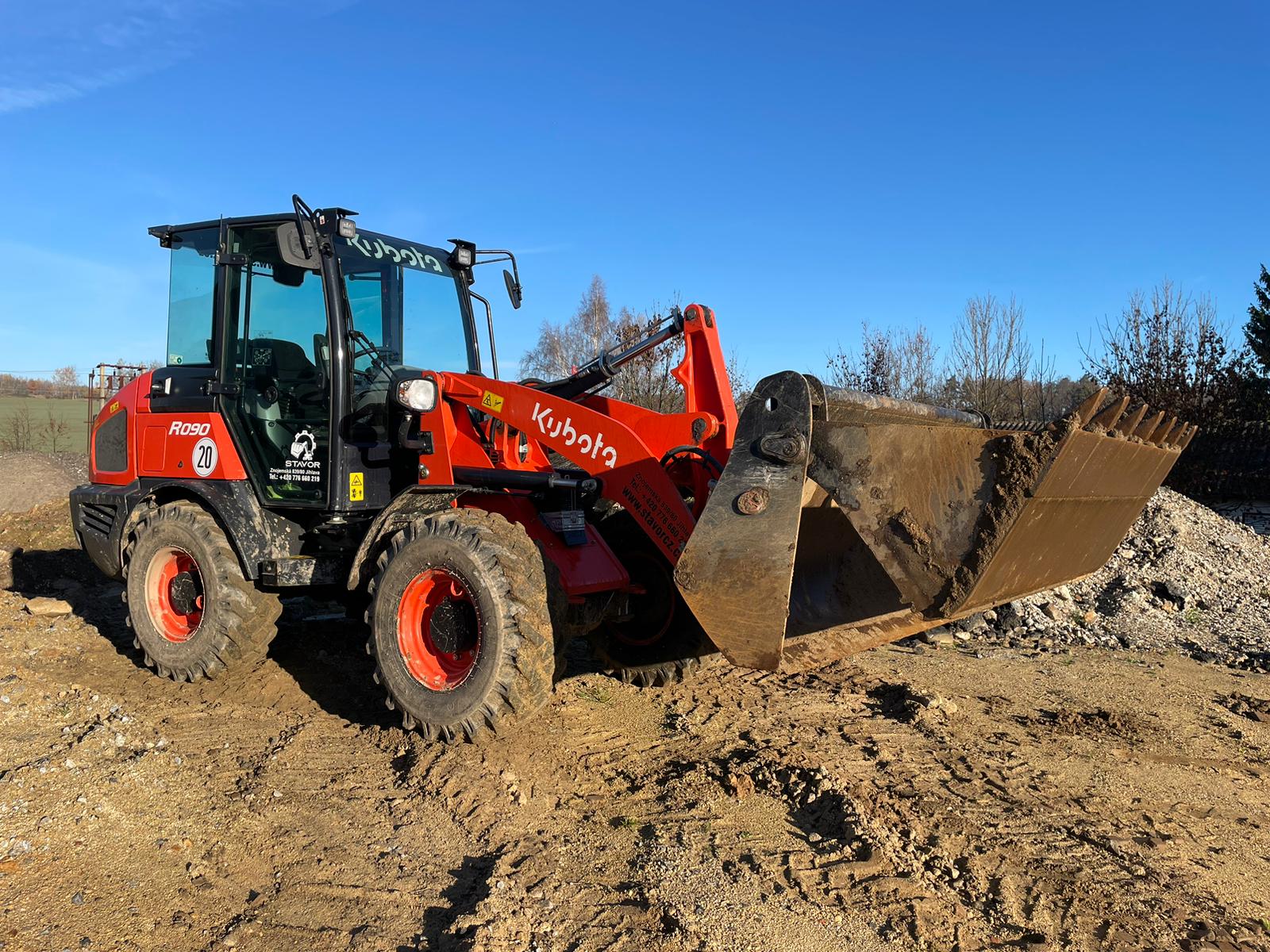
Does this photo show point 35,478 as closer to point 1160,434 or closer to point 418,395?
point 418,395

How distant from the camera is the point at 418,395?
526 centimetres

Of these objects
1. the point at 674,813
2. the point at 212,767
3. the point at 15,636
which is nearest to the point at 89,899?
the point at 212,767

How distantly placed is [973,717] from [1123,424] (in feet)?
6.61

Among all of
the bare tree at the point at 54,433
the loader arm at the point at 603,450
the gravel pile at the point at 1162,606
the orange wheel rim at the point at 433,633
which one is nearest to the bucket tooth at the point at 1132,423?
the loader arm at the point at 603,450

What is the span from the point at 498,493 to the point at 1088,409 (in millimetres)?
3068

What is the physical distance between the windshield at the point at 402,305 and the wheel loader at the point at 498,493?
18 mm

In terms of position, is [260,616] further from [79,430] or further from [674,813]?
[79,430]

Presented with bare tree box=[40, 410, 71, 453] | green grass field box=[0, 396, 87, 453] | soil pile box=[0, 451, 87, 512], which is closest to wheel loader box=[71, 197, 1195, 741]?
soil pile box=[0, 451, 87, 512]

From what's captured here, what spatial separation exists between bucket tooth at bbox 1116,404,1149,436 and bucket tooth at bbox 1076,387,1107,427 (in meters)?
0.51

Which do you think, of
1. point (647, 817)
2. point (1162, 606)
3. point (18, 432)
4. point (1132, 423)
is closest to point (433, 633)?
point (647, 817)

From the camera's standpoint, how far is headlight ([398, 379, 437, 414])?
17.2ft

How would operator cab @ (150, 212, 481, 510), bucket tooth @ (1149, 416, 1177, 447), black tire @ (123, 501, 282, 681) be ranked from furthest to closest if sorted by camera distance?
black tire @ (123, 501, 282, 681) < operator cab @ (150, 212, 481, 510) < bucket tooth @ (1149, 416, 1177, 447)

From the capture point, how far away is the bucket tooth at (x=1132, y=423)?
4195 millimetres

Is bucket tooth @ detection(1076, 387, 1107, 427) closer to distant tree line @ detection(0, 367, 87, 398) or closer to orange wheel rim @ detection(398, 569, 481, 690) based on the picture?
orange wheel rim @ detection(398, 569, 481, 690)
